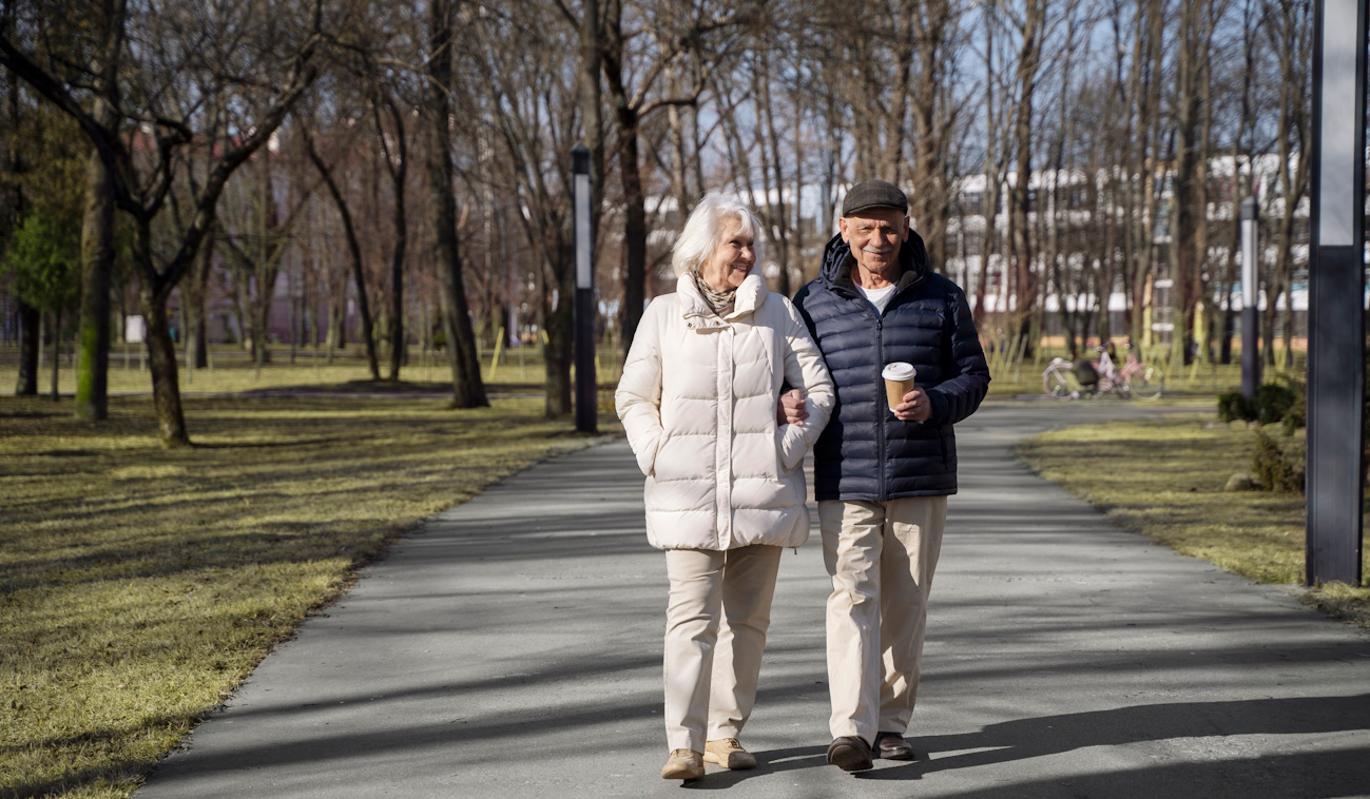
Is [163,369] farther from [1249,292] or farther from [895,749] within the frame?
[1249,292]

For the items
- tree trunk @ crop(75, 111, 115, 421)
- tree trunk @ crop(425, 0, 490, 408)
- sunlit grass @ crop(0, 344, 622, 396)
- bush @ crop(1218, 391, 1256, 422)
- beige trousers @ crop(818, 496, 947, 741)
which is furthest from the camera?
sunlit grass @ crop(0, 344, 622, 396)

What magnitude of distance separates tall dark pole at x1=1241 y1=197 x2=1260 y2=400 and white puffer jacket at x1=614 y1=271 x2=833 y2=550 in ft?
75.0

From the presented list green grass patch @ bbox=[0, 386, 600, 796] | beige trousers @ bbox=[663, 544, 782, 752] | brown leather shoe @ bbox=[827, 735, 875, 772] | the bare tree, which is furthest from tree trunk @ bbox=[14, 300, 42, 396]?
brown leather shoe @ bbox=[827, 735, 875, 772]

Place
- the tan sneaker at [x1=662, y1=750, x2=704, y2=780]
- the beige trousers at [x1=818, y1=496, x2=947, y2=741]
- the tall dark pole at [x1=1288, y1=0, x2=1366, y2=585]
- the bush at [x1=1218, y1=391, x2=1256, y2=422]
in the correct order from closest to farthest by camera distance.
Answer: the tan sneaker at [x1=662, y1=750, x2=704, y2=780]
the beige trousers at [x1=818, y1=496, x2=947, y2=741]
the tall dark pole at [x1=1288, y1=0, x2=1366, y2=585]
the bush at [x1=1218, y1=391, x2=1256, y2=422]

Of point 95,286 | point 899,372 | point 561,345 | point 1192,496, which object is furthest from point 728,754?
point 561,345

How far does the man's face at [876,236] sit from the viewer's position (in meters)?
5.31

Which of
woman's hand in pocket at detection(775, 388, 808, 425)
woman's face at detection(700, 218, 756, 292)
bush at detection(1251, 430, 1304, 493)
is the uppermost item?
woman's face at detection(700, 218, 756, 292)

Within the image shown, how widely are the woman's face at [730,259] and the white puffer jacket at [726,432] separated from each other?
60 mm

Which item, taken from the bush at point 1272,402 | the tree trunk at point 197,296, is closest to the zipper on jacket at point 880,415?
the bush at point 1272,402

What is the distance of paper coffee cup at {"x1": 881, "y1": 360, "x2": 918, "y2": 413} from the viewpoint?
198 inches

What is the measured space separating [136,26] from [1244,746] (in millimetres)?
18057

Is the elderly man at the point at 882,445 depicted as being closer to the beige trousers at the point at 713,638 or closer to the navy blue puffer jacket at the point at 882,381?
the navy blue puffer jacket at the point at 882,381

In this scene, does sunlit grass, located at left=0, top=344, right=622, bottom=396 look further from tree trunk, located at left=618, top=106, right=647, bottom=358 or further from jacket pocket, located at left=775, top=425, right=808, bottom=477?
jacket pocket, located at left=775, top=425, right=808, bottom=477

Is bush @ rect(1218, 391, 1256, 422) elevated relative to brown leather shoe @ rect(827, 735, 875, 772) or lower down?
elevated
